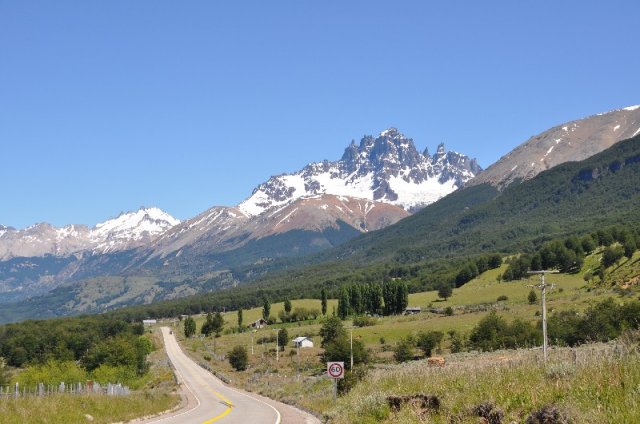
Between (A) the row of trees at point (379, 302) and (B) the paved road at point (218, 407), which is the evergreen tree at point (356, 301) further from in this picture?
(B) the paved road at point (218, 407)

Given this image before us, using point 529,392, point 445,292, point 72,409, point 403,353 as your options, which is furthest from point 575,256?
point 529,392

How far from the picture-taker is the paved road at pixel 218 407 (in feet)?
113

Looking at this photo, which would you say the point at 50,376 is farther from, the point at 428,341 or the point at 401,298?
the point at 401,298

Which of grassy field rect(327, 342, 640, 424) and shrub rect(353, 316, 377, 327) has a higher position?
grassy field rect(327, 342, 640, 424)

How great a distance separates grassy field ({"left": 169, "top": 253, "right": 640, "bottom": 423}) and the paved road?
2059mm

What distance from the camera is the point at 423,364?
40.8 metres

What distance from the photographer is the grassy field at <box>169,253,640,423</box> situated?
54.1ft

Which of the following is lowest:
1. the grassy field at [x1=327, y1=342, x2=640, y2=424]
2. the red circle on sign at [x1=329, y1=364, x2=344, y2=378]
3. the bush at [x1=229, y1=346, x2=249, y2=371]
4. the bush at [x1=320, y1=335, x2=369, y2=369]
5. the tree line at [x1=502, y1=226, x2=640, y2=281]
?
the bush at [x1=229, y1=346, x2=249, y2=371]

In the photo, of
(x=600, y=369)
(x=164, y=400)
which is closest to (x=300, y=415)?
(x=164, y=400)

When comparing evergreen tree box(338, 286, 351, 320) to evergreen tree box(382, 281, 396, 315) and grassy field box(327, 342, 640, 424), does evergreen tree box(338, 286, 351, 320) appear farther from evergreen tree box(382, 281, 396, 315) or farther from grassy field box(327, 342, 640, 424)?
grassy field box(327, 342, 640, 424)

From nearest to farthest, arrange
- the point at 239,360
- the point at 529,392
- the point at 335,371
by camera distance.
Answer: the point at 529,392 → the point at 335,371 → the point at 239,360

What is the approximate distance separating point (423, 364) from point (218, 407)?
15.2 m

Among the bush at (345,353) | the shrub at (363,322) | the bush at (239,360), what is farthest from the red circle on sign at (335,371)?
the shrub at (363,322)

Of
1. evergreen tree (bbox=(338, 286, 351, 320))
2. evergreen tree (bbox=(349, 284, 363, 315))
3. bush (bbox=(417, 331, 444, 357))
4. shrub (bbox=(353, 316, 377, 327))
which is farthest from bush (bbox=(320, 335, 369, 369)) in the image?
evergreen tree (bbox=(349, 284, 363, 315))
